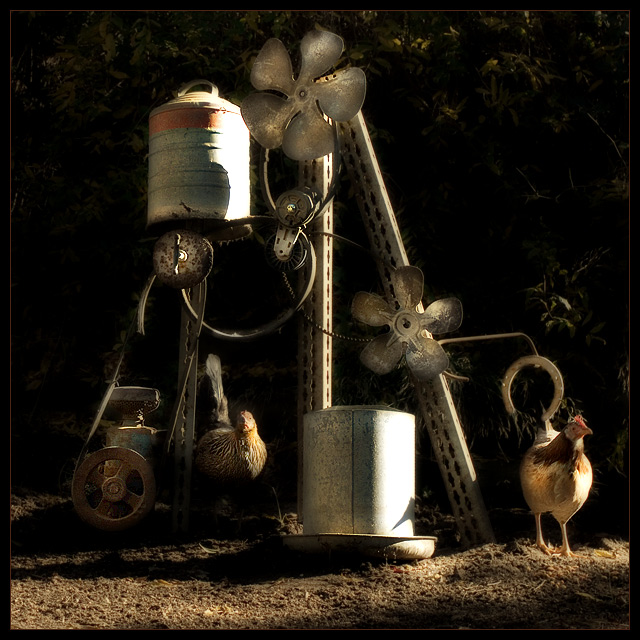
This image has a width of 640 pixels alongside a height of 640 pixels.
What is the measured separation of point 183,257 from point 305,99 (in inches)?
49.7

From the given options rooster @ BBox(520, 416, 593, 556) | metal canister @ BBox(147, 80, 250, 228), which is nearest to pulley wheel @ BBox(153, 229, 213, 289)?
metal canister @ BBox(147, 80, 250, 228)

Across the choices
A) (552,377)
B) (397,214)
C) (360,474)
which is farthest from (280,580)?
(397,214)

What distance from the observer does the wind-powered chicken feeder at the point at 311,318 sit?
5910mm

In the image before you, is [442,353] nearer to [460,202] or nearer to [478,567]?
[478,567]

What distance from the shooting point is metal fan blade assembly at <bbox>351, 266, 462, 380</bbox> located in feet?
20.2

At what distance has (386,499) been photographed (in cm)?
588

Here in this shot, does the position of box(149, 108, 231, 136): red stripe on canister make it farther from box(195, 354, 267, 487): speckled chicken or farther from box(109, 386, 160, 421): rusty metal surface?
box(195, 354, 267, 487): speckled chicken

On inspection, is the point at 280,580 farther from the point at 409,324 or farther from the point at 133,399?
the point at 409,324

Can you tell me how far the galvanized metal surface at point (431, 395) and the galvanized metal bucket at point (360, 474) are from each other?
499 mm

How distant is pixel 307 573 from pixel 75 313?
336 centimetres

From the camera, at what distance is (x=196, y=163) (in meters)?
6.21

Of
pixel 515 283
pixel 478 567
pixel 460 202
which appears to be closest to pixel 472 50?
pixel 460 202

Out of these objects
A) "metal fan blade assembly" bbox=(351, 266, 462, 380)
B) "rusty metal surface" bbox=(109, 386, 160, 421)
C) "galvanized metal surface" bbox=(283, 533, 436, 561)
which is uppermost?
"metal fan blade assembly" bbox=(351, 266, 462, 380)

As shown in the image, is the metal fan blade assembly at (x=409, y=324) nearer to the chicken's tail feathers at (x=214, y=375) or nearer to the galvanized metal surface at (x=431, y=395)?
the galvanized metal surface at (x=431, y=395)
